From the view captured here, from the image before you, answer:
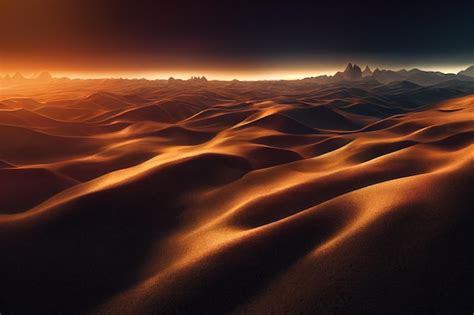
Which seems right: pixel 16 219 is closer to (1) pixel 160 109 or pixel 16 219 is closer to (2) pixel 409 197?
(2) pixel 409 197

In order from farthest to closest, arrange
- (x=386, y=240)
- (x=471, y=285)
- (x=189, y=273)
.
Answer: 1. (x=189, y=273)
2. (x=386, y=240)
3. (x=471, y=285)

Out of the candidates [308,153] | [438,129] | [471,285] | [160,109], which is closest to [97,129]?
[160,109]

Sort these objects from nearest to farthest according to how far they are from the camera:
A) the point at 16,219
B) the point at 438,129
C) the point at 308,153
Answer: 1. the point at 16,219
2. the point at 308,153
3. the point at 438,129

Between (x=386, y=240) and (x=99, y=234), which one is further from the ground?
(x=386, y=240)

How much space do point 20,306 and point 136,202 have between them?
281cm

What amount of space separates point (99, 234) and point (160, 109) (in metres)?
25.7

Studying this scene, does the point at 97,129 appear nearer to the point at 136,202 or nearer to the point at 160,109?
the point at 160,109

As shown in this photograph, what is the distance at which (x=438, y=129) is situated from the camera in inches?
520

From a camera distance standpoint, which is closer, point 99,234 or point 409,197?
point 409,197

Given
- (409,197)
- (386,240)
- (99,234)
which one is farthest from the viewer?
(99,234)

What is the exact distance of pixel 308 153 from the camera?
474 inches

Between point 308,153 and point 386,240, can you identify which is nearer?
point 386,240

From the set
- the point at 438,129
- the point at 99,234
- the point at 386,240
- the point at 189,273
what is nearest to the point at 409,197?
the point at 386,240

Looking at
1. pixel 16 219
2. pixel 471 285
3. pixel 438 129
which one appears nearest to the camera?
pixel 471 285
